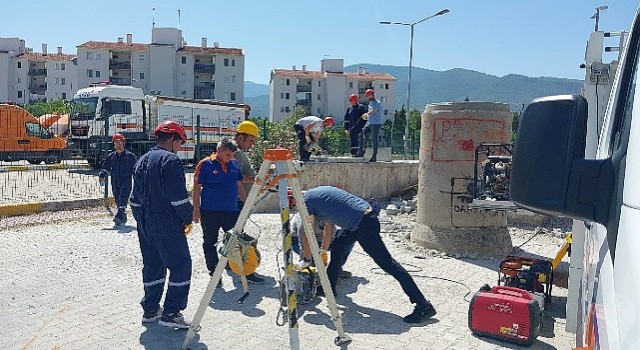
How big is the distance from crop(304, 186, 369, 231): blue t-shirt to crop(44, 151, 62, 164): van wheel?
1828cm

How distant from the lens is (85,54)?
69000 millimetres

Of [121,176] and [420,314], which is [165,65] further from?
[420,314]

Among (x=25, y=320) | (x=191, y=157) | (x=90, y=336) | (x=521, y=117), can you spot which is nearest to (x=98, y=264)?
(x=25, y=320)

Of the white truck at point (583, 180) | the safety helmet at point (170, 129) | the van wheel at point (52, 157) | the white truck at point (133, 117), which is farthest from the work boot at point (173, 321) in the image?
the van wheel at point (52, 157)

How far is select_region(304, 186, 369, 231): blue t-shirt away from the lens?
5.38 metres

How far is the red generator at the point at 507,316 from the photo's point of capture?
4832mm

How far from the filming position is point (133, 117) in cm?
2188

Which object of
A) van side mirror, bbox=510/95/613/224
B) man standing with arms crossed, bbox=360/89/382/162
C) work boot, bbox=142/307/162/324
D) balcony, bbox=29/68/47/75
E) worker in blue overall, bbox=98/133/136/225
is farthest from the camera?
balcony, bbox=29/68/47/75

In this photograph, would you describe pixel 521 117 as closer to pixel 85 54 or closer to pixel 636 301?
pixel 636 301

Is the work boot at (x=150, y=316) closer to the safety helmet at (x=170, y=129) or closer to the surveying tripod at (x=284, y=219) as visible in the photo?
the surveying tripod at (x=284, y=219)

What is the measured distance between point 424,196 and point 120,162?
18.5ft

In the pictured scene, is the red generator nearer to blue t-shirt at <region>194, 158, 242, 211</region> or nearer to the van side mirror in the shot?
blue t-shirt at <region>194, 158, 242, 211</region>

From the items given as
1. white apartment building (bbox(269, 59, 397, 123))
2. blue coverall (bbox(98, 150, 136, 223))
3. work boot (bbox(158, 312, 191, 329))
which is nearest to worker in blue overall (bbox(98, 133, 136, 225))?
blue coverall (bbox(98, 150, 136, 223))

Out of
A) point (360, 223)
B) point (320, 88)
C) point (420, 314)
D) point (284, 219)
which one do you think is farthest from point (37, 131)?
point (320, 88)
